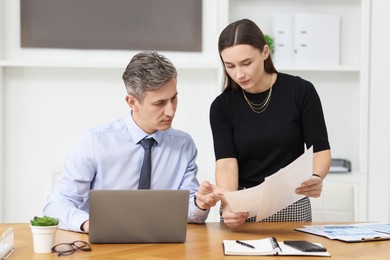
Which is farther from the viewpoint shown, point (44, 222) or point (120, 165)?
point (120, 165)

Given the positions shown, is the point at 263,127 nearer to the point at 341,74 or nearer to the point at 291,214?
the point at 291,214

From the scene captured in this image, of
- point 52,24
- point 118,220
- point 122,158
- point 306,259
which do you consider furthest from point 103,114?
point 306,259

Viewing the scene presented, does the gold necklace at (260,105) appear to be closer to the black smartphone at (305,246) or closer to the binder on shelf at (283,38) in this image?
the black smartphone at (305,246)

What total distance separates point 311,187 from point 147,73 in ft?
2.38

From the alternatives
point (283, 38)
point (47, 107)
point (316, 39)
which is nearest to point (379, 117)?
point (316, 39)

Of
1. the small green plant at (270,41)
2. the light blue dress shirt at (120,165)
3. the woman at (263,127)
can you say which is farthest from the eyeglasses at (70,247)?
the small green plant at (270,41)

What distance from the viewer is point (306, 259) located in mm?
1898

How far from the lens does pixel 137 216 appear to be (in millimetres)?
2045

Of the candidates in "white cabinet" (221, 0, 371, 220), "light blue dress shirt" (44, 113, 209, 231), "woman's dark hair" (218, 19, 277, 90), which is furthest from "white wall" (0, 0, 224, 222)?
"woman's dark hair" (218, 19, 277, 90)

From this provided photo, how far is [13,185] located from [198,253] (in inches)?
88.8

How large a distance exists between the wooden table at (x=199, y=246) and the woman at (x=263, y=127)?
256 millimetres

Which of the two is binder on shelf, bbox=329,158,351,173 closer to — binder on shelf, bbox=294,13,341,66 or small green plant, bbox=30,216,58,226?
binder on shelf, bbox=294,13,341,66

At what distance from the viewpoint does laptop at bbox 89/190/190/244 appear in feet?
6.62

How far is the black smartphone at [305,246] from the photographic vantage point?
195 cm
